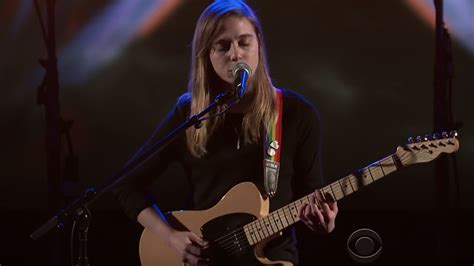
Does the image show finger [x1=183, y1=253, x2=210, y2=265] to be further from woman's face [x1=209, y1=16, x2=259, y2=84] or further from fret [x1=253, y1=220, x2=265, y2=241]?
woman's face [x1=209, y1=16, x2=259, y2=84]

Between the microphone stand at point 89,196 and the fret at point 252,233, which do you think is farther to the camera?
the fret at point 252,233

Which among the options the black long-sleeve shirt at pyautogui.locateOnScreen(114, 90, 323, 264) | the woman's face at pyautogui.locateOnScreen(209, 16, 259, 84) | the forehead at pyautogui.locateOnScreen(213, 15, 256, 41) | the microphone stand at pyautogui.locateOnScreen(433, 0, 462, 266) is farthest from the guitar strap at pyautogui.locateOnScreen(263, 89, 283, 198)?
the microphone stand at pyautogui.locateOnScreen(433, 0, 462, 266)

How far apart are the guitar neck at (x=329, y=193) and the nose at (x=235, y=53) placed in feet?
2.11

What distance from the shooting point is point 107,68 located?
193 inches

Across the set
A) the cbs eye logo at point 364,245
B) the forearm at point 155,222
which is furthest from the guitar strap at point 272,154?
the cbs eye logo at point 364,245

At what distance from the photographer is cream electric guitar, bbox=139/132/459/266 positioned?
9.53ft

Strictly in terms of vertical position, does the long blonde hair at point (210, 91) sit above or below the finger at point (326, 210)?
above

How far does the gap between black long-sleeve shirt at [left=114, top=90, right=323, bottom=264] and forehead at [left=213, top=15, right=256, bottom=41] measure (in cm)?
32

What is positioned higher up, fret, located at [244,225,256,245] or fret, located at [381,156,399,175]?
fret, located at [381,156,399,175]

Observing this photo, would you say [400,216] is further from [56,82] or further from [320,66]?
[56,82]

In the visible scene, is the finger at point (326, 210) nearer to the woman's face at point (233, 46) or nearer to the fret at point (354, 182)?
the fret at point (354, 182)

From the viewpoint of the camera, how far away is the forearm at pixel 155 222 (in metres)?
3.17

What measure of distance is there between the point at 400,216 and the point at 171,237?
167cm

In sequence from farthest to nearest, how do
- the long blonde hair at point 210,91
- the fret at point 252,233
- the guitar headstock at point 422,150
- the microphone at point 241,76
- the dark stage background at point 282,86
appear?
the dark stage background at point 282,86
the long blonde hair at point 210,91
the fret at point 252,233
the guitar headstock at point 422,150
the microphone at point 241,76
